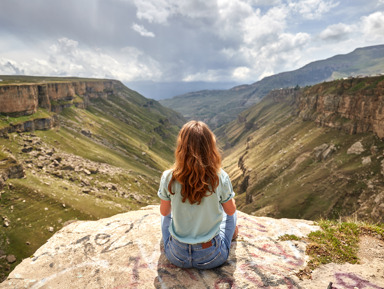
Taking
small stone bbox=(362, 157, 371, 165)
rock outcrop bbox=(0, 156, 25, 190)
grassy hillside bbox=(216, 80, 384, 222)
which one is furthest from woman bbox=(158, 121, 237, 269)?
small stone bbox=(362, 157, 371, 165)

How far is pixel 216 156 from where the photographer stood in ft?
20.3

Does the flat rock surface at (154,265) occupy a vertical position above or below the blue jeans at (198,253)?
below

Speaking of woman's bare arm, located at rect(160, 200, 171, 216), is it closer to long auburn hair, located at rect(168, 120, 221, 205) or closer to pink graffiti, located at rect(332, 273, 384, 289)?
long auburn hair, located at rect(168, 120, 221, 205)

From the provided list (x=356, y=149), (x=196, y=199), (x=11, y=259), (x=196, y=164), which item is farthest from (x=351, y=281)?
(x=356, y=149)

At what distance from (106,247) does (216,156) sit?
7.11 meters

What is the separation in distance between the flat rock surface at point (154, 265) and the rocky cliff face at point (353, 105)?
80391mm

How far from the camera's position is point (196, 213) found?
21.0 feet

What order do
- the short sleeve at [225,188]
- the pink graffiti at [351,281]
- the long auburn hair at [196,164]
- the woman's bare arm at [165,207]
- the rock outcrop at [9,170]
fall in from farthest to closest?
the rock outcrop at [9,170]
the woman's bare arm at [165,207]
the short sleeve at [225,188]
the pink graffiti at [351,281]
the long auburn hair at [196,164]

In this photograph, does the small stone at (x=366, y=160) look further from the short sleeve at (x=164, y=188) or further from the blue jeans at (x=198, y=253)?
the short sleeve at (x=164, y=188)

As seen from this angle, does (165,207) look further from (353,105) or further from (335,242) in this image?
(353,105)

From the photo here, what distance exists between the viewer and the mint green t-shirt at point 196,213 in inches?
249

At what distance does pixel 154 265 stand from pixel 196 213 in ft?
10.7

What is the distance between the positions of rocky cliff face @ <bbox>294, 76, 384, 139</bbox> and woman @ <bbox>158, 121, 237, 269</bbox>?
8353cm

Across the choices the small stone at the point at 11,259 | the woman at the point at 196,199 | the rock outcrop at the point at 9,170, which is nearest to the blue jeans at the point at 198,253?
the woman at the point at 196,199
